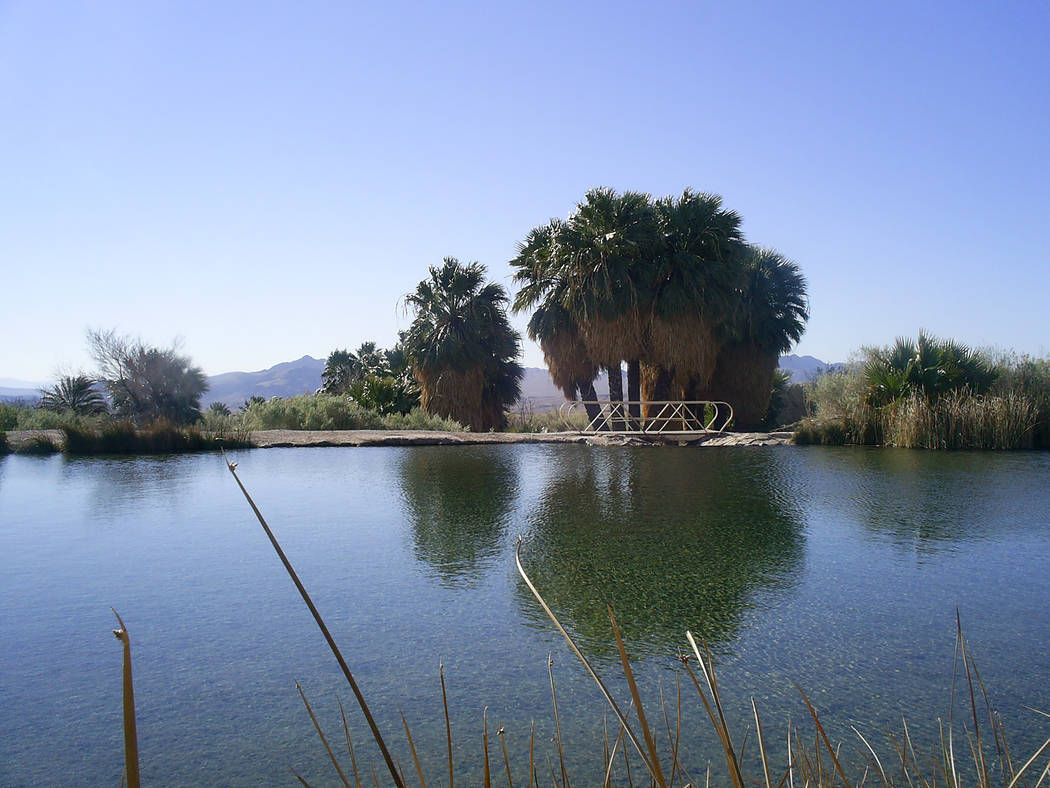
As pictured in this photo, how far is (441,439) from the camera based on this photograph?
14406mm

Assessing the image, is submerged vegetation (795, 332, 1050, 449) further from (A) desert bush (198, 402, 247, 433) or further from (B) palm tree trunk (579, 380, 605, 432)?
(A) desert bush (198, 402, 247, 433)

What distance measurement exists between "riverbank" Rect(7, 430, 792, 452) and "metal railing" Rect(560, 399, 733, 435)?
0.20 m

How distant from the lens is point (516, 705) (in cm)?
280

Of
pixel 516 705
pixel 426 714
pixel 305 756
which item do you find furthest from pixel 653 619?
pixel 305 756

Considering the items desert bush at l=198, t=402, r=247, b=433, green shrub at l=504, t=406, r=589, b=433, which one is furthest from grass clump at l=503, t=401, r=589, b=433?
desert bush at l=198, t=402, r=247, b=433

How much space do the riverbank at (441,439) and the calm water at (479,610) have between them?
5.52 metres

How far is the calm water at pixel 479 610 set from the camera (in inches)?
106

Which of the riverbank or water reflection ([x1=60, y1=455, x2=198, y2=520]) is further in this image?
the riverbank

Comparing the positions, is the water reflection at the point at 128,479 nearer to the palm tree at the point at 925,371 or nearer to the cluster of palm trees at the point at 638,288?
the cluster of palm trees at the point at 638,288

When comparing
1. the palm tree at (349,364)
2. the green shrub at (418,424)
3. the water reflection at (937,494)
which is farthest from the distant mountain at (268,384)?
the water reflection at (937,494)

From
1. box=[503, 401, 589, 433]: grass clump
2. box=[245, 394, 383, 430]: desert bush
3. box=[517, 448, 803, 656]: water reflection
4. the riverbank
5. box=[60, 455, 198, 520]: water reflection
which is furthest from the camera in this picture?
box=[503, 401, 589, 433]: grass clump

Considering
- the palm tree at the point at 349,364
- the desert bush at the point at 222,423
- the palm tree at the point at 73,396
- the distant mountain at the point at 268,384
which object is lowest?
the desert bush at the point at 222,423

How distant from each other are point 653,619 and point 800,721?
1163 millimetres

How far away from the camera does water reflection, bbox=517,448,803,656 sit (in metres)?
3.77
